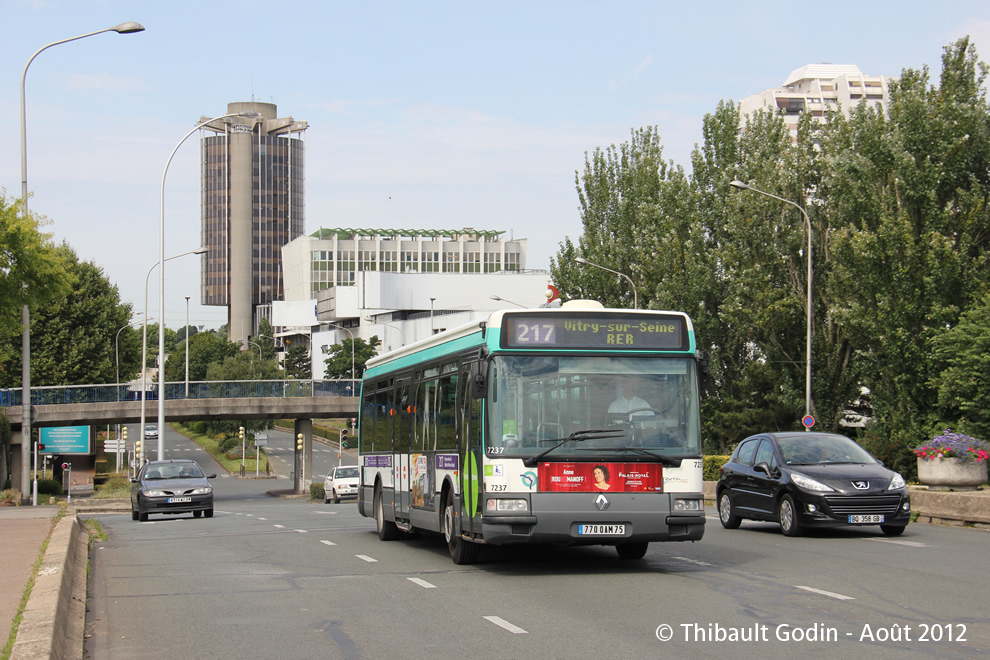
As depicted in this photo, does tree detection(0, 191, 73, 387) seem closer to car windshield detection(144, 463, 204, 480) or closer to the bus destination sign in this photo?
car windshield detection(144, 463, 204, 480)

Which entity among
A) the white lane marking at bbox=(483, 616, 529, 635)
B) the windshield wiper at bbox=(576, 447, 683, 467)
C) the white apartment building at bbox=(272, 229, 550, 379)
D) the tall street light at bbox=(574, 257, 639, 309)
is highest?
the white apartment building at bbox=(272, 229, 550, 379)

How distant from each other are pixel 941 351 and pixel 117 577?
22.5m

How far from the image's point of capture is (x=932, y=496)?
20.3 m

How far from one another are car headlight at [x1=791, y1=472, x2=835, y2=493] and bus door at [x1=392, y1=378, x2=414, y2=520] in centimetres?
572

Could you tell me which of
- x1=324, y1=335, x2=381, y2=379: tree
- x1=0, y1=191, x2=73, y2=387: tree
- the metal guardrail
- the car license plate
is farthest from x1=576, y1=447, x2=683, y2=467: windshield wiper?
x1=324, y1=335, x2=381, y2=379: tree

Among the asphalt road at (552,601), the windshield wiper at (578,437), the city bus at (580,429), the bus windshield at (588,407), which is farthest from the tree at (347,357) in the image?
the windshield wiper at (578,437)

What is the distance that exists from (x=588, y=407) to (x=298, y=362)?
152 metres

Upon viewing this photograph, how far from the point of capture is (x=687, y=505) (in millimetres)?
12719

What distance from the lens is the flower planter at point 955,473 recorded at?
20.2 m

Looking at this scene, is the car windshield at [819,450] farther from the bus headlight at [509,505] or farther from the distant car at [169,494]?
the distant car at [169,494]

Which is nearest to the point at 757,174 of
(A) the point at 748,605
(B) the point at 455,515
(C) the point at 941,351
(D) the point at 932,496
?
(C) the point at 941,351

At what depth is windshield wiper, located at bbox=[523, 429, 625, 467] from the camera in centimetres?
1247

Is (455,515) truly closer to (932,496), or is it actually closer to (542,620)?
(542,620)

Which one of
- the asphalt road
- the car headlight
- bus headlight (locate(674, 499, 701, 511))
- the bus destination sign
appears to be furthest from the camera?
the car headlight
